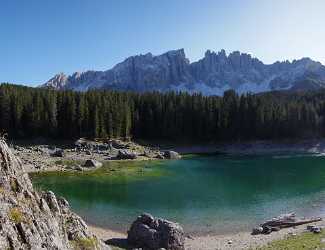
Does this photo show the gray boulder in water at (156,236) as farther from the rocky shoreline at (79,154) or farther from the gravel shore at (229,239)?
the rocky shoreline at (79,154)

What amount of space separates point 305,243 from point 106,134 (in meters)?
103

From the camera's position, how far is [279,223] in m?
44.1

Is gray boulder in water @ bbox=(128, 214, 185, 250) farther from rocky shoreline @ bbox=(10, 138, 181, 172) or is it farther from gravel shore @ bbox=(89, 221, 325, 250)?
rocky shoreline @ bbox=(10, 138, 181, 172)

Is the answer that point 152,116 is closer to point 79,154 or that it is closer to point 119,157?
point 119,157

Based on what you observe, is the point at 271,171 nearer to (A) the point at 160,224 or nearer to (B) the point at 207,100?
(A) the point at 160,224

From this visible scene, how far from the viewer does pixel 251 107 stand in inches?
6407

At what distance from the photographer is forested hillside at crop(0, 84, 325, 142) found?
5103 inches

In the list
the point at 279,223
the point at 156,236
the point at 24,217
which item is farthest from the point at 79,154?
the point at 24,217

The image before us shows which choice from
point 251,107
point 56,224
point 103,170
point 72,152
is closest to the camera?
point 56,224

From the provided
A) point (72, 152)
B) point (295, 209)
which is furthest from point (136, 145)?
point (295, 209)

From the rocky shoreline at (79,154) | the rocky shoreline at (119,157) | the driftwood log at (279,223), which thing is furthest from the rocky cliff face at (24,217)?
the rocky shoreline at (79,154)

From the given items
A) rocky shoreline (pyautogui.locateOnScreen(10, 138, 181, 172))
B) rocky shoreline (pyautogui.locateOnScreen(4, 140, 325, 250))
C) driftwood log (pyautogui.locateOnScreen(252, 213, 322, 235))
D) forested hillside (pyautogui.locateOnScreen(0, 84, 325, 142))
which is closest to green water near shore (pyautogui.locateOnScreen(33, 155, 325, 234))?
driftwood log (pyautogui.locateOnScreen(252, 213, 322, 235))

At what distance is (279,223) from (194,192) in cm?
2210

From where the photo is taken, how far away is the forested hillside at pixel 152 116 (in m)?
130
